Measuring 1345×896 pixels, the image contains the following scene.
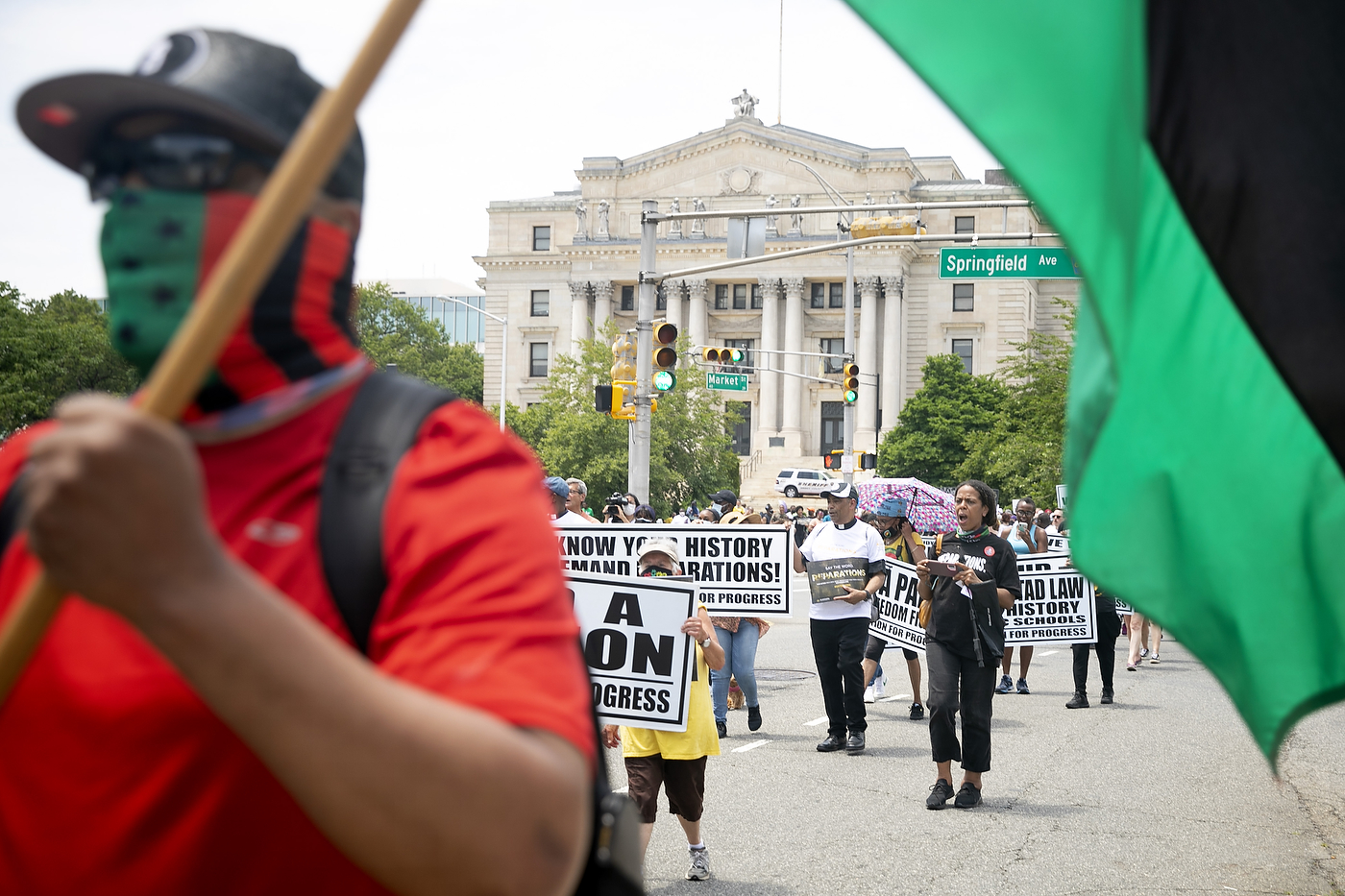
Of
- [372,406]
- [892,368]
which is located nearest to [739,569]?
[372,406]

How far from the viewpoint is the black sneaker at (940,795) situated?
913 cm

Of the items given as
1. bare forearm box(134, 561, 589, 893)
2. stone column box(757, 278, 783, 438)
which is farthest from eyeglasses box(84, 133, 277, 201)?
stone column box(757, 278, 783, 438)

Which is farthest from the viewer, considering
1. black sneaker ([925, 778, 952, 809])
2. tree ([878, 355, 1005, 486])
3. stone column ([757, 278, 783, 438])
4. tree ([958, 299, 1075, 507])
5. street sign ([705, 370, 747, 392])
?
stone column ([757, 278, 783, 438])

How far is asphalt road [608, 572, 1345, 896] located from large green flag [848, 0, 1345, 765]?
4.75m

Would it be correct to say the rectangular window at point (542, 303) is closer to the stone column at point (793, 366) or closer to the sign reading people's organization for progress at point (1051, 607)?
the stone column at point (793, 366)

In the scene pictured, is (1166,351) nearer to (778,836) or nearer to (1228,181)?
(1228,181)

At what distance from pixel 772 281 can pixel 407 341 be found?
78.7 ft

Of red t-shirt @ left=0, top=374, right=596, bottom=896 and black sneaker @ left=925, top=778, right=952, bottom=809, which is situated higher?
red t-shirt @ left=0, top=374, right=596, bottom=896

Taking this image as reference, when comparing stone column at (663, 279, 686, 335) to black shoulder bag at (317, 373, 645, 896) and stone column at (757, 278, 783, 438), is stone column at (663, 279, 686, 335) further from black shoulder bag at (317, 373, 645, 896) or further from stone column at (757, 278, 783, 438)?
black shoulder bag at (317, 373, 645, 896)

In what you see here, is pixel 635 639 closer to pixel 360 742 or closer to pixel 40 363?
pixel 360 742

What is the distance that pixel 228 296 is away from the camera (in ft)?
3.34

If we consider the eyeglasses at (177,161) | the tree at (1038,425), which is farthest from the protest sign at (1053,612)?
the tree at (1038,425)

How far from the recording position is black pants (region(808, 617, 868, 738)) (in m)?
11.4

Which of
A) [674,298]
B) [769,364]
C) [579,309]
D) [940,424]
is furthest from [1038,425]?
[579,309]
